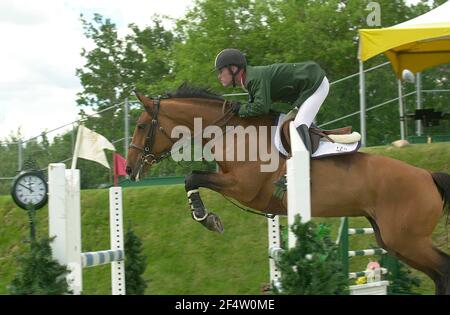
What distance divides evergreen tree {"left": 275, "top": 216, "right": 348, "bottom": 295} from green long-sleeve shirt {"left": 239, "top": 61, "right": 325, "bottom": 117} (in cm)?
168

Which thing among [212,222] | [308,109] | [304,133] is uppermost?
[308,109]

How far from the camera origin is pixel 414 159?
843cm

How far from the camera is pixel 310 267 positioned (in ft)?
11.4

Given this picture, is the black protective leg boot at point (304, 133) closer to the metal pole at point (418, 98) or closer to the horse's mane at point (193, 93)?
the horse's mane at point (193, 93)

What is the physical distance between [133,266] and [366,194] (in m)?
1.80

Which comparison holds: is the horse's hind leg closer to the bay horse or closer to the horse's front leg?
the bay horse

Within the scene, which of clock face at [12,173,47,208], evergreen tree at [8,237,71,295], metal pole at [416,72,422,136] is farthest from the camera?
metal pole at [416,72,422,136]

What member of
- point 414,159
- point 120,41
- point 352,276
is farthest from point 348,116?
point 120,41

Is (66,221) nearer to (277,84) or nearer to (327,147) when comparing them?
(277,84)

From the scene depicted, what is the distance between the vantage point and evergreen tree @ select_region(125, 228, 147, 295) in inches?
211

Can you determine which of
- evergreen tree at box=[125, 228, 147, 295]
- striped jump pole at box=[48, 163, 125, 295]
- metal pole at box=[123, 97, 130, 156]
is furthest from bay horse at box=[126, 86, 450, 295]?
metal pole at box=[123, 97, 130, 156]

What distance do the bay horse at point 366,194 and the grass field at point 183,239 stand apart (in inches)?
64.6

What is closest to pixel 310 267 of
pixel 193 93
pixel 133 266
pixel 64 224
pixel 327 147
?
pixel 64 224

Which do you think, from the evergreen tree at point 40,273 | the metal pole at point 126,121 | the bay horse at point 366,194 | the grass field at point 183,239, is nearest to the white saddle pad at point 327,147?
the bay horse at point 366,194
